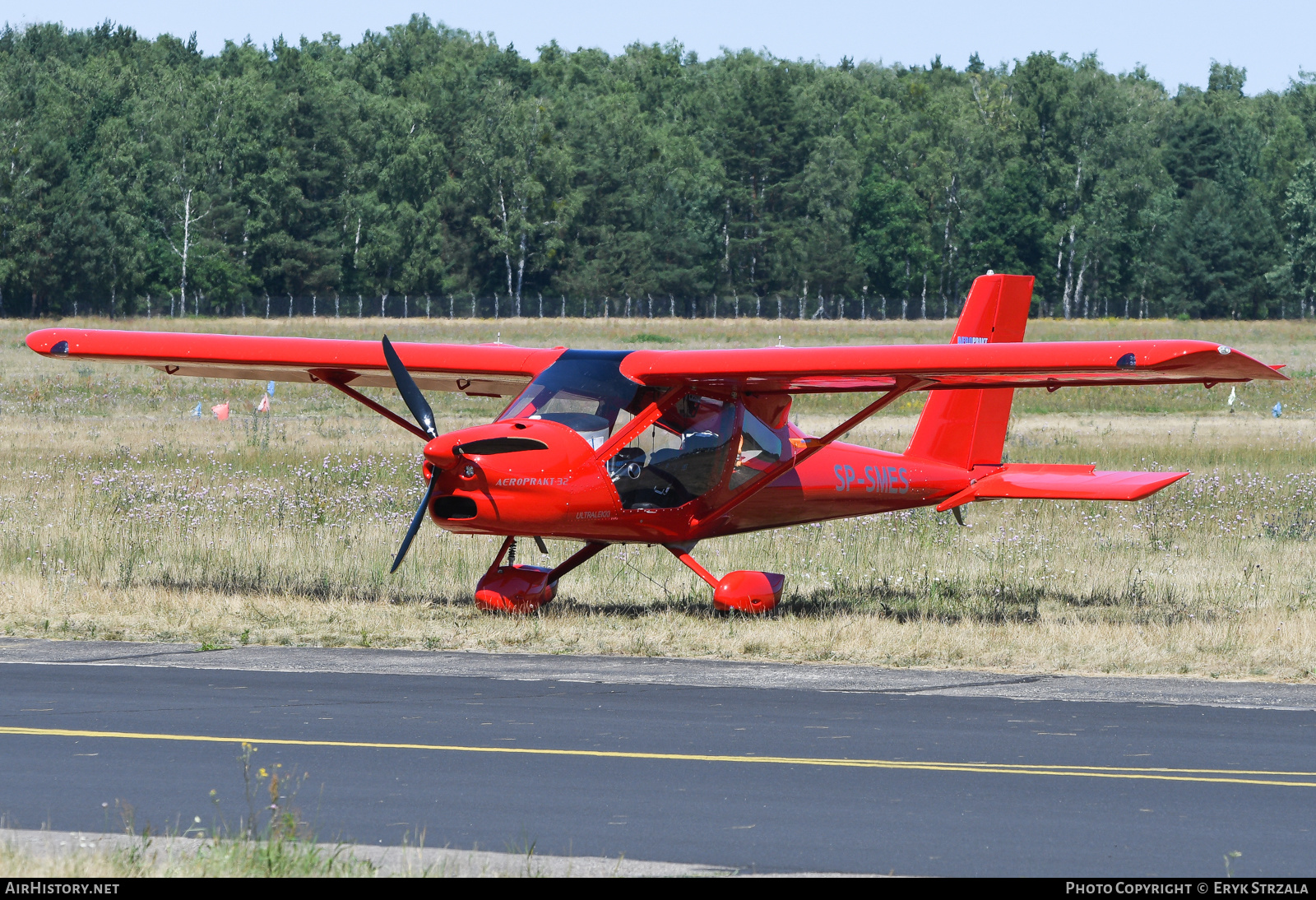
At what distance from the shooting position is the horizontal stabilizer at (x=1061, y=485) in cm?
1424

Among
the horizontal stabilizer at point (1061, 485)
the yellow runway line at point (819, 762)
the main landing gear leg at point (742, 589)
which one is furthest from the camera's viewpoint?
the horizontal stabilizer at point (1061, 485)

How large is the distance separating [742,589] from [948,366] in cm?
278

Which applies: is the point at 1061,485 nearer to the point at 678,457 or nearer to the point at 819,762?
the point at 678,457

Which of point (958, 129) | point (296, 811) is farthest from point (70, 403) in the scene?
point (958, 129)

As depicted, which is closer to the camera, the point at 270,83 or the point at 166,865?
the point at 166,865

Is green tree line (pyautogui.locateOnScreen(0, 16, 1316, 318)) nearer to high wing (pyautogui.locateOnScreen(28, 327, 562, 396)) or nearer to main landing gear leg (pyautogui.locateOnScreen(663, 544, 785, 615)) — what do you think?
high wing (pyautogui.locateOnScreen(28, 327, 562, 396))

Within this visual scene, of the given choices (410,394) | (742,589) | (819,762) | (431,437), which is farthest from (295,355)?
(819,762)

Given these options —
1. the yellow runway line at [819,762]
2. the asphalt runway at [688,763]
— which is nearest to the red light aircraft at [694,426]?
the asphalt runway at [688,763]

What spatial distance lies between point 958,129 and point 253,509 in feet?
334

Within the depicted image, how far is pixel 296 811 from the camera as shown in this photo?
681 centimetres

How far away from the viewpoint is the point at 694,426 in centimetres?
1362

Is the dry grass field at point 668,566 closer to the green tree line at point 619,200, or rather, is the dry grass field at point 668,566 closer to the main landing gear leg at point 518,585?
the main landing gear leg at point 518,585

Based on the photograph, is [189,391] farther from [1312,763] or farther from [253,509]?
[1312,763]

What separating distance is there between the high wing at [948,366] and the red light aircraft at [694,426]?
0.06 feet
